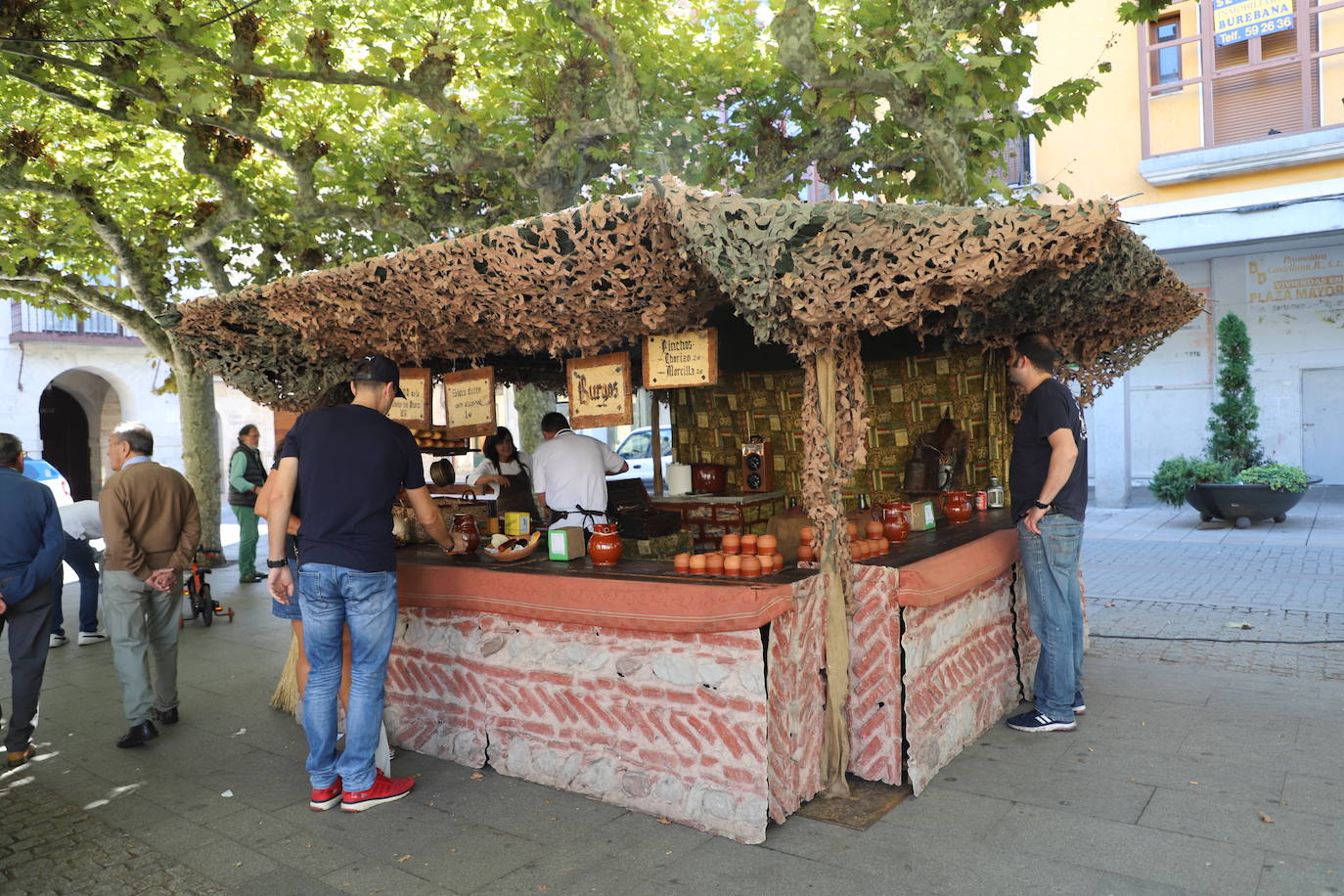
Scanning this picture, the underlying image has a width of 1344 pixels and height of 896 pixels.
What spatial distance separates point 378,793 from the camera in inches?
164

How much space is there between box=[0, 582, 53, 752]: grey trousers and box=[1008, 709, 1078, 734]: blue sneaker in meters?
5.21

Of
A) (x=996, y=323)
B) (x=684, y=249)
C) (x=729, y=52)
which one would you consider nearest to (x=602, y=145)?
(x=729, y=52)

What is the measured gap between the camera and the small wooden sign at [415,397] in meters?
5.93

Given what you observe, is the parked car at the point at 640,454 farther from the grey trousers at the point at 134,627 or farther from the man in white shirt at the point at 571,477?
the grey trousers at the point at 134,627

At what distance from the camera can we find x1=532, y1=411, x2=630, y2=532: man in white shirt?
18.7 ft

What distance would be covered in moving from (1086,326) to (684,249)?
322cm

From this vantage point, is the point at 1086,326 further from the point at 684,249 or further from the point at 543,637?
the point at 543,637

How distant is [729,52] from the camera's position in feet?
29.9

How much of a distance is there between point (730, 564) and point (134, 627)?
139 inches

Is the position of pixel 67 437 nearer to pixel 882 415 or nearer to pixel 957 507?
pixel 882 415

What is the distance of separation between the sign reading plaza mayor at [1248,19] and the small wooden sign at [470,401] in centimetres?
1415

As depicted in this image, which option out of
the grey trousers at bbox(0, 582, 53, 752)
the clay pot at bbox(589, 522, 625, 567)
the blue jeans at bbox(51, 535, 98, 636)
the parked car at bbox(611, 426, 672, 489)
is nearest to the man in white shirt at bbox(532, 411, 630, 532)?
the clay pot at bbox(589, 522, 625, 567)

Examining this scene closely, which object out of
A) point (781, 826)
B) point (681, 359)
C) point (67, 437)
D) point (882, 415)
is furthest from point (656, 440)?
point (67, 437)

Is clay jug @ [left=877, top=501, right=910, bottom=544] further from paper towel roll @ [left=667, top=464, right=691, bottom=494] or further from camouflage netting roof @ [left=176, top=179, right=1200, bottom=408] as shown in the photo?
paper towel roll @ [left=667, top=464, right=691, bottom=494]
